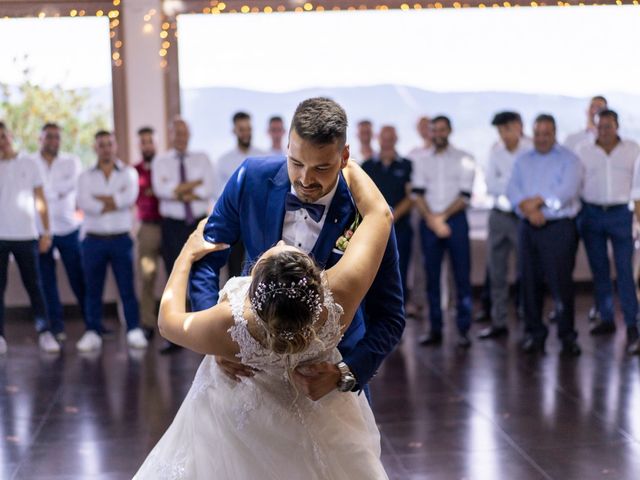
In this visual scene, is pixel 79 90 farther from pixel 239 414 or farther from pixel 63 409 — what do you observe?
pixel 239 414

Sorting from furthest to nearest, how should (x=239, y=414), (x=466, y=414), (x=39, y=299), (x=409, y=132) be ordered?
(x=409, y=132) → (x=39, y=299) → (x=466, y=414) → (x=239, y=414)

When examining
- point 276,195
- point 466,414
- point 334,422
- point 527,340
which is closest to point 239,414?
point 334,422

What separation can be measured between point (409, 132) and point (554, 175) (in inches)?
130

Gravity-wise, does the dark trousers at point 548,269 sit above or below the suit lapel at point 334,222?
below

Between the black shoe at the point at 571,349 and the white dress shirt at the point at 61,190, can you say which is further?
the white dress shirt at the point at 61,190

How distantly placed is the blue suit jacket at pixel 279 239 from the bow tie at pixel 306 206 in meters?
0.02

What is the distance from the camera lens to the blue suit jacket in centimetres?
237

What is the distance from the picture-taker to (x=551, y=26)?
9438 mm

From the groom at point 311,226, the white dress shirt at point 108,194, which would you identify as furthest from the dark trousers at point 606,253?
the groom at point 311,226

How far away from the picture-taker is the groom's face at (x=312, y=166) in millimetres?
2173

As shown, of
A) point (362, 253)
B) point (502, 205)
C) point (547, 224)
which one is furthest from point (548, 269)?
point (362, 253)

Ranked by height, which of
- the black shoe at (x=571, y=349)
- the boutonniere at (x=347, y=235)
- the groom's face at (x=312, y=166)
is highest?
the groom's face at (x=312, y=166)

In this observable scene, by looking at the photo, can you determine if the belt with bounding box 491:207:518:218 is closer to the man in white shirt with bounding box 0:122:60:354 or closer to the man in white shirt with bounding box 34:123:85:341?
the man in white shirt with bounding box 34:123:85:341

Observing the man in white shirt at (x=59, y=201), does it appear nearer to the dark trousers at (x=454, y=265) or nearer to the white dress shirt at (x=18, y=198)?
the white dress shirt at (x=18, y=198)
